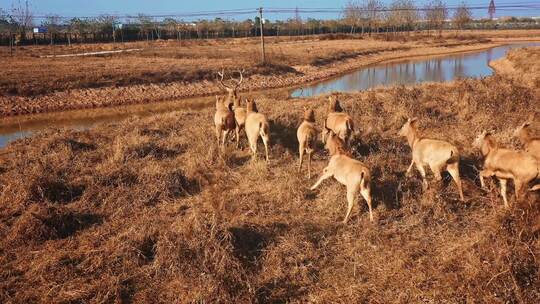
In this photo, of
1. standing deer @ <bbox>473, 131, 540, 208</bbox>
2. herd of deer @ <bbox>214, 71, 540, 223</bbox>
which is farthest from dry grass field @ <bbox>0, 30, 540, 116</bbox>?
standing deer @ <bbox>473, 131, 540, 208</bbox>

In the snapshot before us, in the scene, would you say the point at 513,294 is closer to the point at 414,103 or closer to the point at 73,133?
the point at 414,103

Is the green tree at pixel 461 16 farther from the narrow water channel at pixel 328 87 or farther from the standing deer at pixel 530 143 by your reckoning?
the standing deer at pixel 530 143

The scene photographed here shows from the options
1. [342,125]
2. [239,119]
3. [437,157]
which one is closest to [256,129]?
[239,119]

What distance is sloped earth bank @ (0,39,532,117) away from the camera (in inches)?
992

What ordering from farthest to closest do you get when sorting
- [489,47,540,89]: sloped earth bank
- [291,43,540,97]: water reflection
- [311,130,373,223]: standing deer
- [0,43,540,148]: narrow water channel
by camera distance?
1. [291,43,540,97]: water reflection
2. [489,47,540,89]: sloped earth bank
3. [0,43,540,148]: narrow water channel
4. [311,130,373,223]: standing deer

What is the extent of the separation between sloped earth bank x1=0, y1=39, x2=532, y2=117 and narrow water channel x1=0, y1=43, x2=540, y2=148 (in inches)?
37.3

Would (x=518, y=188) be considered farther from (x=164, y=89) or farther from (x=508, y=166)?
(x=164, y=89)

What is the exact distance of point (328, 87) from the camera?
31875 millimetres

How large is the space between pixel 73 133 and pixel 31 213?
742cm

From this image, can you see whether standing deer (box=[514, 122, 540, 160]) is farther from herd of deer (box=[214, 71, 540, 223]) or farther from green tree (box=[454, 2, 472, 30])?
green tree (box=[454, 2, 472, 30])

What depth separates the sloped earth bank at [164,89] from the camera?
25.2 metres

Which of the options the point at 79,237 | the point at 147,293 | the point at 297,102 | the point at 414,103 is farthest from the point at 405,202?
the point at 297,102

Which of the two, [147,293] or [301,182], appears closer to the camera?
[147,293]

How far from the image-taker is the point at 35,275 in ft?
22.1
